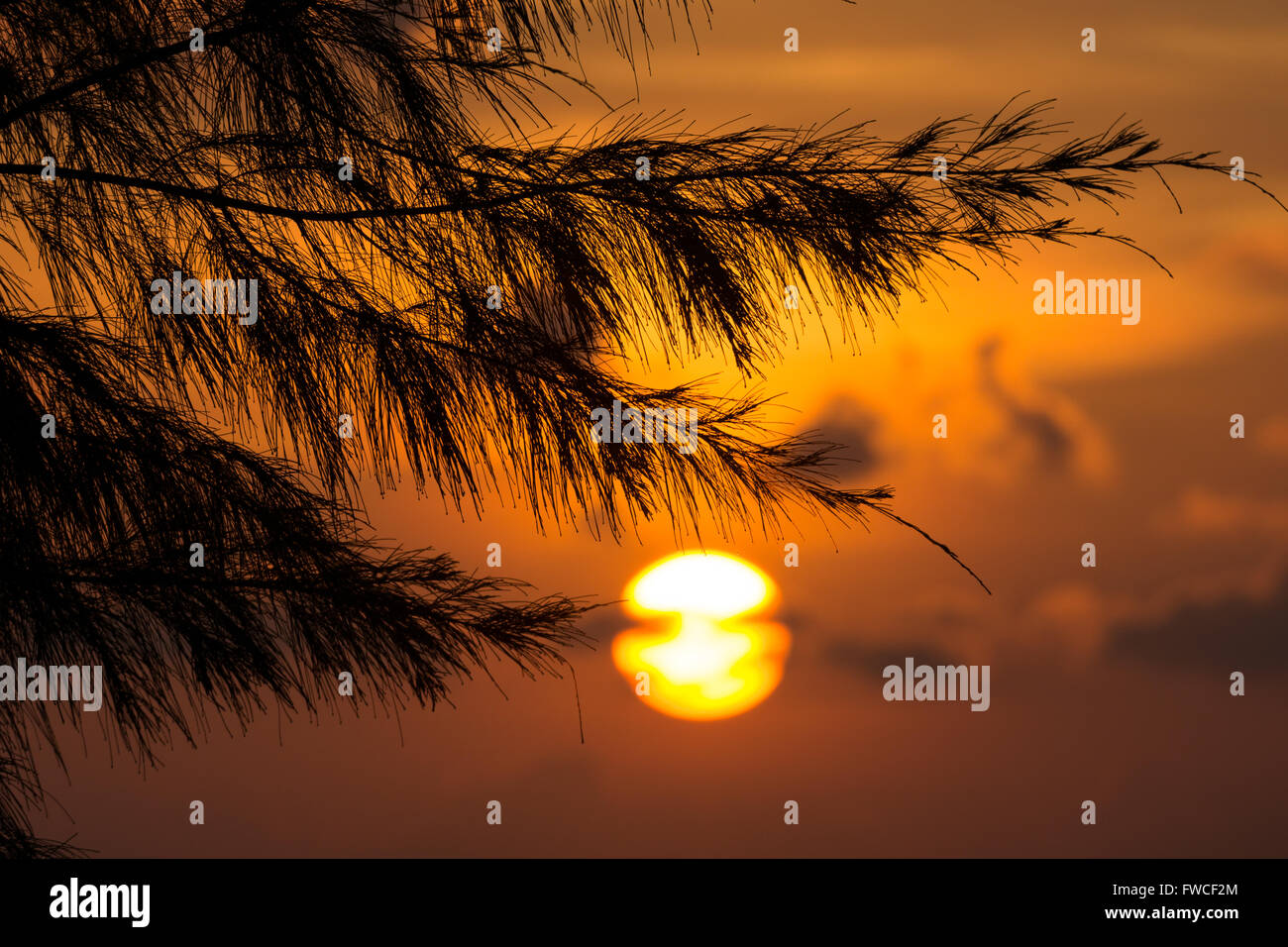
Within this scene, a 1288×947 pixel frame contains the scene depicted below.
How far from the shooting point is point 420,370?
218 cm

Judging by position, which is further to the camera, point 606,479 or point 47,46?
point 47,46

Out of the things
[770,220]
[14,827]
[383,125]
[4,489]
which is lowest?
[14,827]

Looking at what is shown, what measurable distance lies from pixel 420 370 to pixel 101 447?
0.63m

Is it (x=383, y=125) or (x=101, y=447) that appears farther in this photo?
(x=383, y=125)

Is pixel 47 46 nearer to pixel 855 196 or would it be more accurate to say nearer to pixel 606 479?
pixel 606 479

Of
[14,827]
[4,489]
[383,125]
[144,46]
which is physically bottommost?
[14,827]

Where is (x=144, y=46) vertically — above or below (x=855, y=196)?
above
